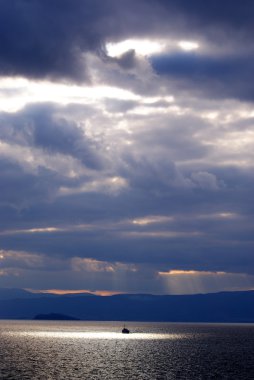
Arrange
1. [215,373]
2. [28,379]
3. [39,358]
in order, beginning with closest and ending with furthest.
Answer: [28,379] < [215,373] < [39,358]

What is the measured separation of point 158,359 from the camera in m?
197

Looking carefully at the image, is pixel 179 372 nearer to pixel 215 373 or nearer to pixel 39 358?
pixel 215 373

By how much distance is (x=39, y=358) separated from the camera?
190m

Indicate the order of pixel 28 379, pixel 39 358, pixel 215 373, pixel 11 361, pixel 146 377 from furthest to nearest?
pixel 39 358 < pixel 11 361 < pixel 215 373 < pixel 146 377 < pixel 28 379

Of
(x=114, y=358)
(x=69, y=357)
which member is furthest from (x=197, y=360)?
(x=69, y=357)

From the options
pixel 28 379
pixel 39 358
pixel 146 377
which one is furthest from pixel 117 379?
pixel 39 358

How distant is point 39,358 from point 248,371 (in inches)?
2662

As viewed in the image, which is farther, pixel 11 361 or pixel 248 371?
pixel 11 361

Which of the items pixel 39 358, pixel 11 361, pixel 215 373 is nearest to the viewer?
pixel 215 373

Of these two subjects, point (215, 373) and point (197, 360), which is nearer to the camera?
point (215, 373)

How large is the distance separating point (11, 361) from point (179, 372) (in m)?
51.6

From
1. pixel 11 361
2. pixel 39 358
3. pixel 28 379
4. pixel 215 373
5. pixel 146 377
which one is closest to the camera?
pixel 28 379

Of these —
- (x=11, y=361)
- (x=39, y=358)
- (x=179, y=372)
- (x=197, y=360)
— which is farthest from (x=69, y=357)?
(x=179, y=372)

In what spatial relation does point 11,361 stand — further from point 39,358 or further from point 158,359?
point 158,359
